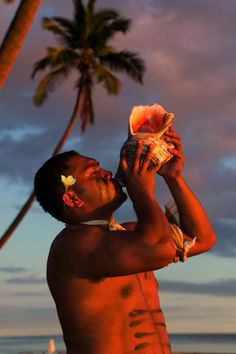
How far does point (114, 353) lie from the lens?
15.8 ft

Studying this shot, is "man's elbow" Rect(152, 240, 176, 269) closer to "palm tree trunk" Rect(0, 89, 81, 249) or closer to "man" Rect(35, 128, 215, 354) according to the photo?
"man" Rect(35, 128, 215, 354)

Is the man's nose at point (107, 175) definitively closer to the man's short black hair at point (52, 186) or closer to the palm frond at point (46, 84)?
the man's short black hair at point (52, 186)

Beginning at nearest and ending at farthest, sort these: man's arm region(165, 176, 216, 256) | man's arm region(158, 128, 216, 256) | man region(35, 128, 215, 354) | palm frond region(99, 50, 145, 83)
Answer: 1. man region(35, 128, 215, 354)
2. man's arm region(158, 128, 216, 256)
3. man's arm region(165, 176, 216, 256)
4. palm frond region(99, 50, 145, 83)

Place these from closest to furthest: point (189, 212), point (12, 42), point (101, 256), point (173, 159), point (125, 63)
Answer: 1. point (101, 256)
2. point (173, 159)
3. point (189, 212)
4. point (12, 42)
5. point (125, 63)

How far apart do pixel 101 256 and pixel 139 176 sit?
0.47 m

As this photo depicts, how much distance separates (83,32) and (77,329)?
34.8m

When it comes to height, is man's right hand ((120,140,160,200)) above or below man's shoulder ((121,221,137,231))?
above

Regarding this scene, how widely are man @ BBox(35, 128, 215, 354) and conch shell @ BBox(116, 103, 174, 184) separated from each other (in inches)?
1.9

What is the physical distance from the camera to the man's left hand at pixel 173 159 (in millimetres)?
4930

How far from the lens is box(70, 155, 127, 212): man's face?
483cm

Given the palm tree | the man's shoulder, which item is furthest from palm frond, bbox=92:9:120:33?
the man's shoulder

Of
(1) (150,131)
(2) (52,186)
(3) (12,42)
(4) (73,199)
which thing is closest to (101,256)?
(4) (73,199)

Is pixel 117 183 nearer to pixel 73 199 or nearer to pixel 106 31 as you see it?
pixel 73 199

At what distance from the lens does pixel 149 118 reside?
16.4 ft
